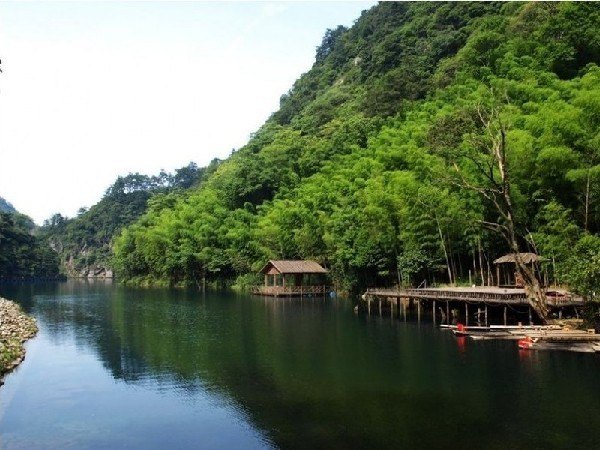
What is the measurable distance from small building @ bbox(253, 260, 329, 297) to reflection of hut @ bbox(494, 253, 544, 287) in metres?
22.2

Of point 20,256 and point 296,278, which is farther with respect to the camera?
point 20,256

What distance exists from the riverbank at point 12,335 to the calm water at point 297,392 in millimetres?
675

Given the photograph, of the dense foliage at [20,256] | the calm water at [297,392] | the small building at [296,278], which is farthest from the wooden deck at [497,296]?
the dense foliage at [20,256]

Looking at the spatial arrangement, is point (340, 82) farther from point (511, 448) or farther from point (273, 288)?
point (511, 448)

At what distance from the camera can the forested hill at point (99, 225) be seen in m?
146

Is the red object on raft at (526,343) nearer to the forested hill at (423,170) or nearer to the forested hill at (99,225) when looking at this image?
the forested hill at (423,170)

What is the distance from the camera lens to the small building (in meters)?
59.0

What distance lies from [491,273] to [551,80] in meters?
25.7

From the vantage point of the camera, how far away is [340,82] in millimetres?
122125

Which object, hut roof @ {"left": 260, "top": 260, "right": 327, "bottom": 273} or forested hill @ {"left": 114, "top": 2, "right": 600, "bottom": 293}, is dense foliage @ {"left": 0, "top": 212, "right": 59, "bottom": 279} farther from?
hut roof @ {"left": 260, "top": 260, "right": 327, "bottom": 273}

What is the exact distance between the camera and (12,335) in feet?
103

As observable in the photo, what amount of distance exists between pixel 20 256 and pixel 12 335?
8737 centimetres

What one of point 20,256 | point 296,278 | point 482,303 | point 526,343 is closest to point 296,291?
point 296,278

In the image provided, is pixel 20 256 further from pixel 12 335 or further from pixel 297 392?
pixel 297 392
